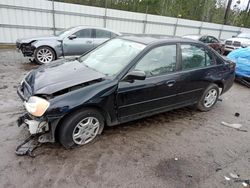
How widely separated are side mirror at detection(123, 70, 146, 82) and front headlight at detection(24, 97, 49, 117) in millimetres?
1223

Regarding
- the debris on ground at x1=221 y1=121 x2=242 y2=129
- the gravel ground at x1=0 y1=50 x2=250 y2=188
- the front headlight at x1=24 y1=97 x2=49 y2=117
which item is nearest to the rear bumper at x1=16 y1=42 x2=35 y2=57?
the gravel ground at x1=0 y1=50 x2=250 y2=188

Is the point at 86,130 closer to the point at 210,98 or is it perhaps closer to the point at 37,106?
the point at 37,106

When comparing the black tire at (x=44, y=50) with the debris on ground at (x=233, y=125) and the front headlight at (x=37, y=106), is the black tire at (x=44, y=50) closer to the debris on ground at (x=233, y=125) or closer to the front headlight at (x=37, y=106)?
the front headlight at (x=37, y=106)

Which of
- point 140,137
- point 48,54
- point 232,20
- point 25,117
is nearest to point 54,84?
point 25,117

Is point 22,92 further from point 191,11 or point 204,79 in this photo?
point 191,11

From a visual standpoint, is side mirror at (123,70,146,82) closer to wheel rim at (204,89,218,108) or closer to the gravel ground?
the gravel ground

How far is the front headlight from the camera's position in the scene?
9.27 ft

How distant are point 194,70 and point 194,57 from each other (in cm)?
28

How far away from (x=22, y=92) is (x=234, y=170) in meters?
3.44

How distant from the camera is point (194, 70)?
4230mm

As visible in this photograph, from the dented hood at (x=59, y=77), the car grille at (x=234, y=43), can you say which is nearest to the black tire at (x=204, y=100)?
the dented hood at (x=59, y=77)

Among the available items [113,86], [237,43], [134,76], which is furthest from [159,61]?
[237,43]

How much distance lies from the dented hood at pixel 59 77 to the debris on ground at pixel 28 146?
0.77 metres

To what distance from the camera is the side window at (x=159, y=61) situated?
11.7ft
